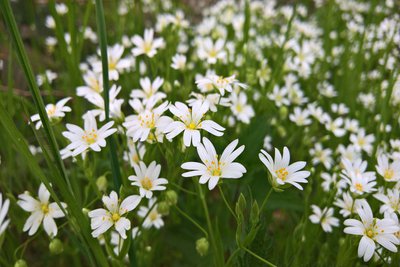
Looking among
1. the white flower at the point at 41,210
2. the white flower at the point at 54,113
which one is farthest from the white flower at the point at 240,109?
the white flower at the point at 41,210

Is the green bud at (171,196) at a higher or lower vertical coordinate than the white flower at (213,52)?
lower

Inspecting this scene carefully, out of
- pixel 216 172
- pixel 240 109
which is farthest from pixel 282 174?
pixel 240 109

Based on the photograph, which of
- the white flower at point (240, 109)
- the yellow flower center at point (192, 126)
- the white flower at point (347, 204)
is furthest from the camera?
the white flower at point (240, 109)

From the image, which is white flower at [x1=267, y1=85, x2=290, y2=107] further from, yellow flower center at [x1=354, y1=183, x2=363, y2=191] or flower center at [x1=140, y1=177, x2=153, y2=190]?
flower center at [x1=140, y1=177, x2=153, y2=190]

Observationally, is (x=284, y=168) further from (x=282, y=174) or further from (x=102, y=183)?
(x=102, y=183)

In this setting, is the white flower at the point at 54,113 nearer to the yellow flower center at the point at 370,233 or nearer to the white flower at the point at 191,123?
the white flower at the point at 191,123

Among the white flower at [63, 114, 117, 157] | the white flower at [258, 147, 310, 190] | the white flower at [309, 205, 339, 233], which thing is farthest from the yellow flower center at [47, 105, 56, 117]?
the white flower at [309, 205, 339, 233]

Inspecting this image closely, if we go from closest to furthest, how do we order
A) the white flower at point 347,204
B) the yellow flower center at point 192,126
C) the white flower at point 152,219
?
the yellow flower center at point 192,126, the white flower at point 347,204, the white flower at point 152,219

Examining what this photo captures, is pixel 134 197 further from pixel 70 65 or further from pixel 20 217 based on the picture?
pixel 70 65
